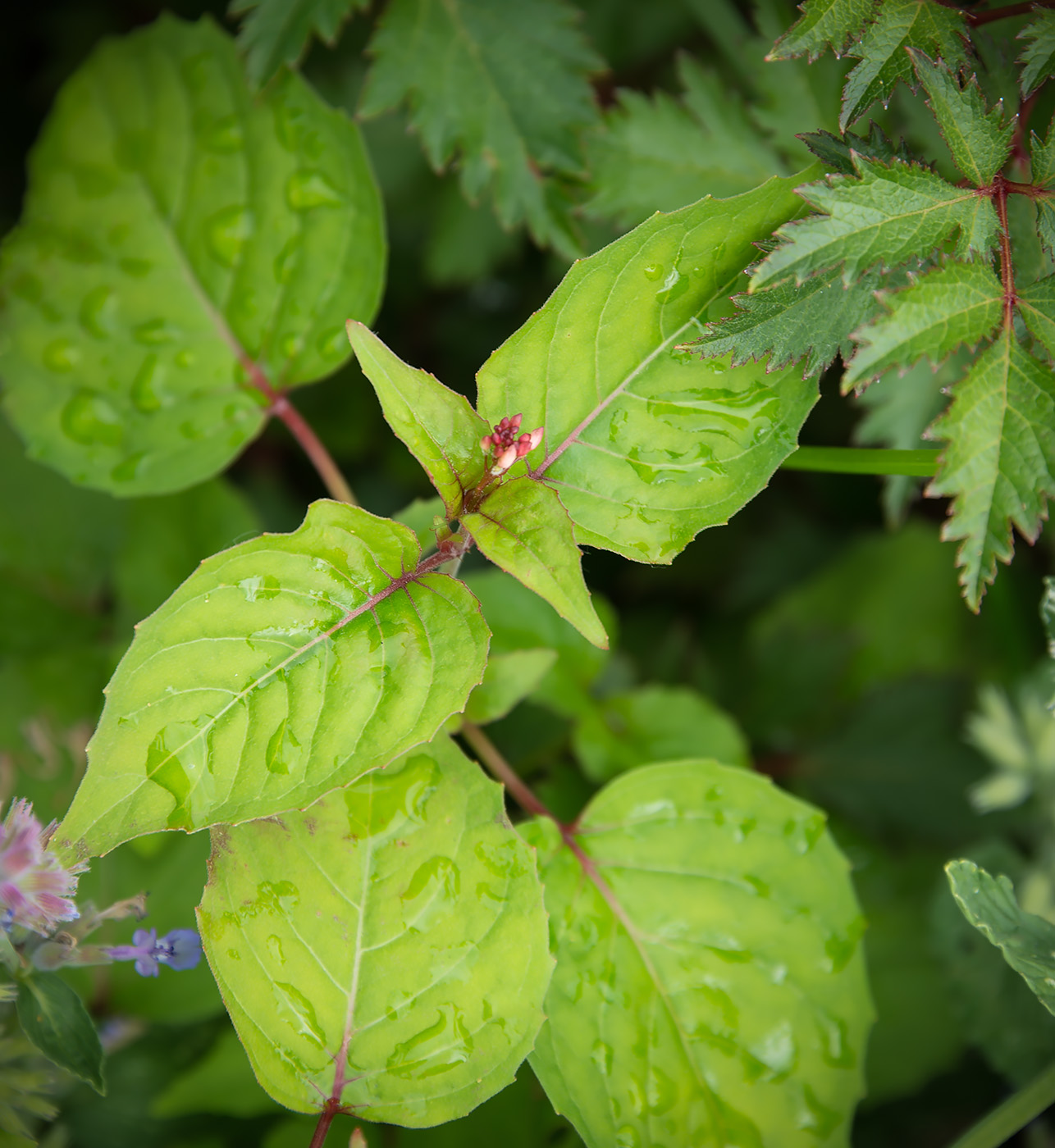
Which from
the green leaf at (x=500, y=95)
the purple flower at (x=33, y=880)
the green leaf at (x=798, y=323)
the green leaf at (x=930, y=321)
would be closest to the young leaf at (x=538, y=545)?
Result: the green leaf at (x=798, y=323)

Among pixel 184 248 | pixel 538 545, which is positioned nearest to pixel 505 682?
pixel 538 545

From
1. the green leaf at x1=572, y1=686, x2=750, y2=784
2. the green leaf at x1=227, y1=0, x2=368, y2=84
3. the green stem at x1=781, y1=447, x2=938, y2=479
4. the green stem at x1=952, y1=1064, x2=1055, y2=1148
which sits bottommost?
the green stem at x1=952, y1=1064, x2=1055, y2=1148

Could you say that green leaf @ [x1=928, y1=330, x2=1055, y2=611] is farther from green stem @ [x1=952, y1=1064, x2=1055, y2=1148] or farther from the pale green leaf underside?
green stem @ [x1=952, y1=1064, x2=1055, y2=1148]

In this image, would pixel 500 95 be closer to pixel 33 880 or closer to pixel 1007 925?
pixel 33 880

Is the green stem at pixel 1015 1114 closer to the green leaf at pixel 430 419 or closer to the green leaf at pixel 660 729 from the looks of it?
the green leaf at pixel 660 729

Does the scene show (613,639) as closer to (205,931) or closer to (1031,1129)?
(205,931)

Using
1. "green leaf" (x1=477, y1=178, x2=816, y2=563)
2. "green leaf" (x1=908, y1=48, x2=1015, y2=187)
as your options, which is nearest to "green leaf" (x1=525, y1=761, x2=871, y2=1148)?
"green leaf" (x1=477, y1=178, x2=816, y2=563)

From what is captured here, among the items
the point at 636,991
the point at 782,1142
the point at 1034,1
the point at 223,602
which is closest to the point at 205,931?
the point at 223,602
